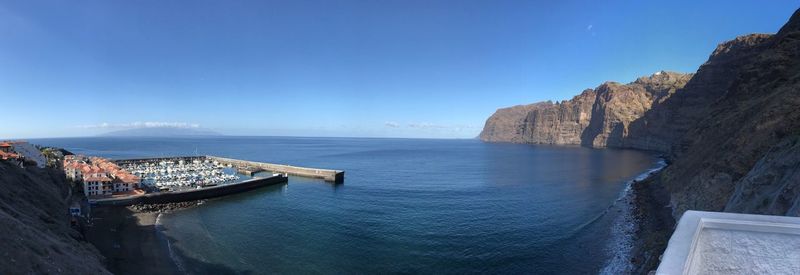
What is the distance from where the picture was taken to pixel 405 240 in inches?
1400

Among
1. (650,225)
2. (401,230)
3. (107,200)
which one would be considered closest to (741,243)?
(401,230)

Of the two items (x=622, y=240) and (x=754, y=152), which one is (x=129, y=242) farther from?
(x=754, y=152)

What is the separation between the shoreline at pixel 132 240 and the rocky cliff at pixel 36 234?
224 centimetres

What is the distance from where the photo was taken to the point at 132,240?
3484 cm

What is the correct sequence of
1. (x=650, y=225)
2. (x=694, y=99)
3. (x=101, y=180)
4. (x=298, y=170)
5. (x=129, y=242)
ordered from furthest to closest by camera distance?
(x=694, y=99), (x=298, y=170), (x=101, y=180), (x=650, y=225), (x=129, y=242)

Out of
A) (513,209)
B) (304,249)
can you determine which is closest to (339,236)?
(304,249)

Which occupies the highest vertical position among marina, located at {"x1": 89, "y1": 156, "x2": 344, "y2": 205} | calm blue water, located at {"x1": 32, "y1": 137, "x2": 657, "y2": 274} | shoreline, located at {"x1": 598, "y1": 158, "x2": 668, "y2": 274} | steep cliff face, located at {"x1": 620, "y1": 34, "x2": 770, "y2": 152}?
steep cliff face, located at {"x1": 620, "y1": 34, "x2": 770, "y2": 152}

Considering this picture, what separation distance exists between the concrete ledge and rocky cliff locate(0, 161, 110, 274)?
24.8 metres

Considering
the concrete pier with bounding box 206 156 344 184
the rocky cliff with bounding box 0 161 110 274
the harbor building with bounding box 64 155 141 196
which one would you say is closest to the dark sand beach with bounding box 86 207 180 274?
the rocky cliff with bounding box 0 161 110 274

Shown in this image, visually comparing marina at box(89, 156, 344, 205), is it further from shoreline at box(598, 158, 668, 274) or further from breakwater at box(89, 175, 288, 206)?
Answer: shoreline at box(598, 158, 668, 274)

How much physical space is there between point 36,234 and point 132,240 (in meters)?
14.4

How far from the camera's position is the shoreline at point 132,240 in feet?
94.0

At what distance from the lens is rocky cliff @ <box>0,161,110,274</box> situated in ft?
57.0

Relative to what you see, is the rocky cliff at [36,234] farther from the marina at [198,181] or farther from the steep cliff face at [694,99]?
the steep cliff face at [694,99]
